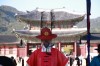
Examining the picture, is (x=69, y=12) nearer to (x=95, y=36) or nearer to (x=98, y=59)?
(x=95, y=36)

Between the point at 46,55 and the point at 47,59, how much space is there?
8cm

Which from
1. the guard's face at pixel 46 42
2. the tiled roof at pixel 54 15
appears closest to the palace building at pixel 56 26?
the tiled roof at pixel 54 15

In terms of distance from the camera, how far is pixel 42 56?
5.71 metres

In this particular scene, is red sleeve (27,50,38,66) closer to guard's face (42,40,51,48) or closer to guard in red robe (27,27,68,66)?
guard in red robe (27,27,68,66)

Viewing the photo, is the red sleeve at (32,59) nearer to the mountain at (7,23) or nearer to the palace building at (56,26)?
the palace building at (56,26)

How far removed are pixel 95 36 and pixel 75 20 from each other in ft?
10.1

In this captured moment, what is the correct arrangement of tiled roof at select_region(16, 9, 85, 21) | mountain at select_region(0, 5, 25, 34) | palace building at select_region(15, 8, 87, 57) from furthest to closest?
mountain at select_region(0, 5, 25, 34) → tiled roof at select_region(16, 9, 85, 21) → palace building at select_region(15, 8, 87, 57)

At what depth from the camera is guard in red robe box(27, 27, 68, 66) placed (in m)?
5.62

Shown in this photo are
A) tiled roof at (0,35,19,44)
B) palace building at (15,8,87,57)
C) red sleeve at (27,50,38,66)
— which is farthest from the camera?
Result: tiled roof at (0,35,19,44)

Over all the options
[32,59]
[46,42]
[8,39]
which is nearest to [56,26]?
[8,39]

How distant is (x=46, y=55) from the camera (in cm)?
572

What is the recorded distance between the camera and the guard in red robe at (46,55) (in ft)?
18.5

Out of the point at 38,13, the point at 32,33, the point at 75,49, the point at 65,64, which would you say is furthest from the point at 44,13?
the point at 65,64

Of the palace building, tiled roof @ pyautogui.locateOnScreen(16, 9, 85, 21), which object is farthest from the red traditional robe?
tiled roof @ pyautogui.locateOnScreen(16, 9, 85, 21)
